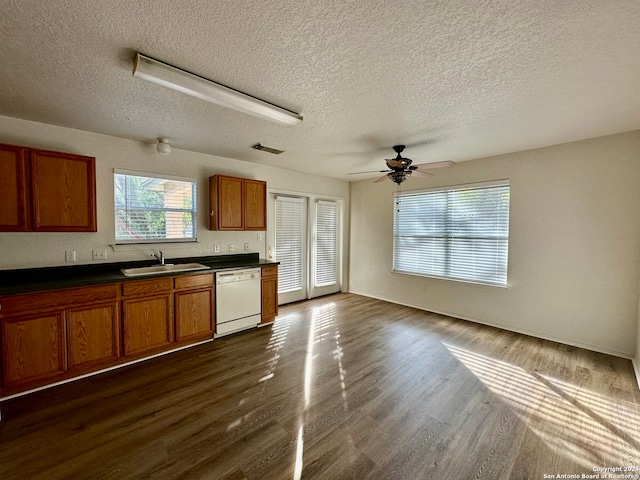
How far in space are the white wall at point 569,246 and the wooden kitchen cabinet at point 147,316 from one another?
4.19m

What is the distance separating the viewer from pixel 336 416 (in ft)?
6.87

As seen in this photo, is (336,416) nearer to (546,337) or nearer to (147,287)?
(147,287)

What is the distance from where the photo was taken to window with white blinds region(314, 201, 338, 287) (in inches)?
221

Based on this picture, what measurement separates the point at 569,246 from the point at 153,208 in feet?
17.7

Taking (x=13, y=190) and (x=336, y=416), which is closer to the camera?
(x=336, y=416)

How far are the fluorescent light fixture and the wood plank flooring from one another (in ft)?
8.13

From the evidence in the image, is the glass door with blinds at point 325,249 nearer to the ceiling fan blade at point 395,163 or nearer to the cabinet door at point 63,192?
the ceiling fan blade at point 395,163

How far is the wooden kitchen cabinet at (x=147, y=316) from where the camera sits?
2.82 m

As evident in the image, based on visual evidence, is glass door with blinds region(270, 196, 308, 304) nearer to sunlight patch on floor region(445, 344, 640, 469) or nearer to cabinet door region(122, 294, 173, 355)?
cabinet door region(122, 294, 173, 355)

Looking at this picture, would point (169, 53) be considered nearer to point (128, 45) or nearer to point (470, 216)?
point (128, 45)

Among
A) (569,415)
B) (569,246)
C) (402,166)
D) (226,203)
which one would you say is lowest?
(569,415)

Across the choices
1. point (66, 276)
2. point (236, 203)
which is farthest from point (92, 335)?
point (236, 203)

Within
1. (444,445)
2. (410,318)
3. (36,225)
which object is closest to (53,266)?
(36,225)

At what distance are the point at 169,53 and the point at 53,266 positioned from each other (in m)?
2.67
